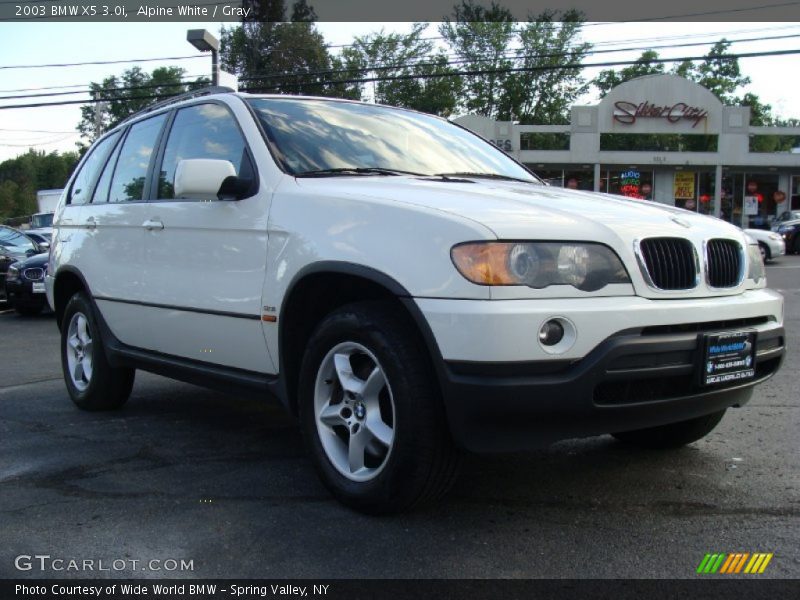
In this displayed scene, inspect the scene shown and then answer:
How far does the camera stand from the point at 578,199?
3.42 m

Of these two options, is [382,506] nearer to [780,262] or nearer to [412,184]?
[412,184]

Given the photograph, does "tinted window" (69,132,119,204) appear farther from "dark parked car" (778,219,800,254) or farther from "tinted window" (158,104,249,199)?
"dark parked car" (778,219,800,254)

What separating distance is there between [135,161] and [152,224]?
76cm

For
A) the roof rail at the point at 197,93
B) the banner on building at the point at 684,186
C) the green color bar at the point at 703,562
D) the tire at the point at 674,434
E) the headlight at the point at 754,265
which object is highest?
the banner on building at the point at 684,186

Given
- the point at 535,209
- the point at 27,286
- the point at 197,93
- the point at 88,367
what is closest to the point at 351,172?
the point at 535,209

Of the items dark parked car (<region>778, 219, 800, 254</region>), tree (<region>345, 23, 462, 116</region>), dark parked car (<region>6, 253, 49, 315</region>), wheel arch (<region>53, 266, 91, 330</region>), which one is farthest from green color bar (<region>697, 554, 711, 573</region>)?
tree (<region>345, 23, 462, 116</region>)

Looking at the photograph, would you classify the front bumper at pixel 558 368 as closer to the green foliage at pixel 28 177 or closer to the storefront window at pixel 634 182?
the storefront window at pixel 634 182

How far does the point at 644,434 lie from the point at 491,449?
64.2 inches

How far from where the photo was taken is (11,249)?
13.7m

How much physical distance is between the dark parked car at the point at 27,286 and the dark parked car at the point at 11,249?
698 millimetres

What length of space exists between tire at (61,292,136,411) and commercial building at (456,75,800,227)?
2734 cm

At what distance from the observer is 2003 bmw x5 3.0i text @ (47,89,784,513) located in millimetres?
2662

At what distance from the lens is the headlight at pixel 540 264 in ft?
8.75

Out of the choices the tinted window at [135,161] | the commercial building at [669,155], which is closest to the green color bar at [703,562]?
the tinted window at [135,161]
